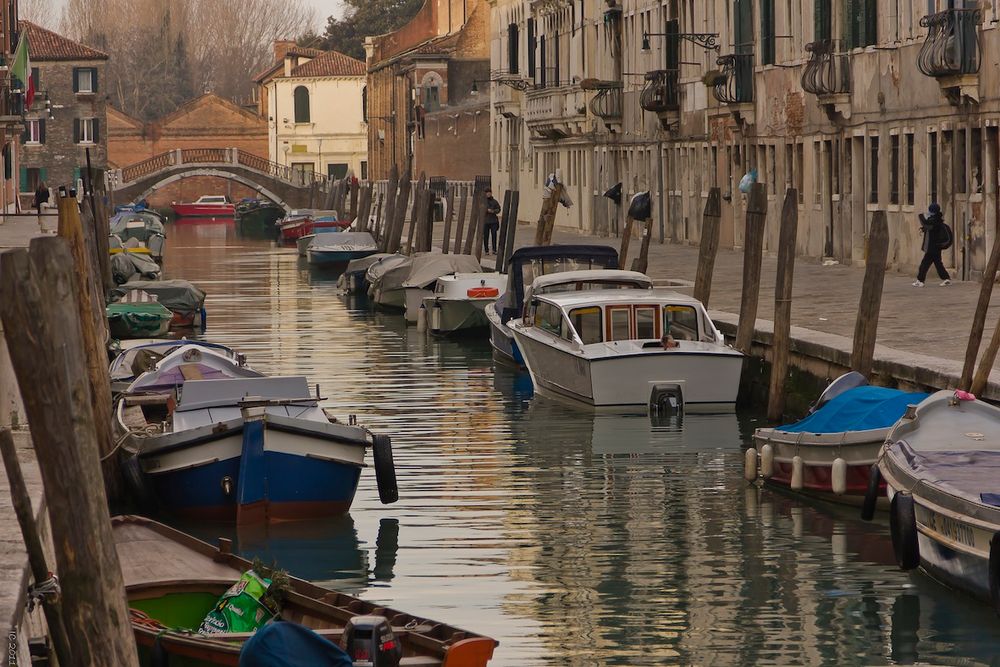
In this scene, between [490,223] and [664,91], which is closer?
[664,91]

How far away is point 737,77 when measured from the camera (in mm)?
30656

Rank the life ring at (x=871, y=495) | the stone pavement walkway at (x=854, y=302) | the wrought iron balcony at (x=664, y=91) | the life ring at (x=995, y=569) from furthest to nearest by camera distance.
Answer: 1. the wrought iron balcony at (x=664, y=91)
2. the stone pavement walkway at (x=854, y=302)
3. the life ring at (x=871, y=495)
4. the life ring at (x=995, y=569)

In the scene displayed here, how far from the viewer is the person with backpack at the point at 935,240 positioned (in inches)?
869

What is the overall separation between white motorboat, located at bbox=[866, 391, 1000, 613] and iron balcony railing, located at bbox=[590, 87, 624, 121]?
93.5 ft

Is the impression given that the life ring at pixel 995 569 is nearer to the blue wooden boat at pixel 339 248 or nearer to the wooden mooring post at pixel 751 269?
the wooden mooring post at pixel 751 269

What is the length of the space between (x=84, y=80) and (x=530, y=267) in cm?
5495

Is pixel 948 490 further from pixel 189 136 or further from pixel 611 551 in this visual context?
pixel 189 136

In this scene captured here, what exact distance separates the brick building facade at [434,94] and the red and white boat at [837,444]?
148 feet

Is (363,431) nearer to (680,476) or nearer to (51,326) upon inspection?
(680,476)


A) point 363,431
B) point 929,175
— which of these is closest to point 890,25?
point 929,175

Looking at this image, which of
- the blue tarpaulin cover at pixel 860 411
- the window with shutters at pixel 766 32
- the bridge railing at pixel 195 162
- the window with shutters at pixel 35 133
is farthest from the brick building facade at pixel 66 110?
the blue tarpaulin cover at pixel 860 411

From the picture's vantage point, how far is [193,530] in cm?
1267

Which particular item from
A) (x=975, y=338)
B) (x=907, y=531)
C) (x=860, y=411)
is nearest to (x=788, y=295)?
(x=975, y=338)

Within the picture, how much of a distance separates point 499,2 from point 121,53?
159 feet
